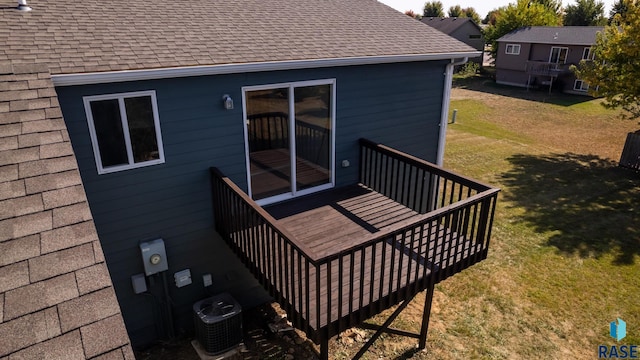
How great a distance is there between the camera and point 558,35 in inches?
1139

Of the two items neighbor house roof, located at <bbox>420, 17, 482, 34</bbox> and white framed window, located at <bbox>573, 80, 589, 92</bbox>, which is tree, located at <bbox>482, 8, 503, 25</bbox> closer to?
neighbor house roof, located at <bbox>420, 17, 482, 34</bbox>

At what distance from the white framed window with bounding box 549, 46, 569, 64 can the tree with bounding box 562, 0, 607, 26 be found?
20.0m

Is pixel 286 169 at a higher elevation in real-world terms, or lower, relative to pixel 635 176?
higher

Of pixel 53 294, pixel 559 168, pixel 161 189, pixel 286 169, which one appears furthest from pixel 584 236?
pixel 53 294

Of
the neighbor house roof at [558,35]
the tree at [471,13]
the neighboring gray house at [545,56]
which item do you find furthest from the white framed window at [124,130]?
the tree at [471,13]

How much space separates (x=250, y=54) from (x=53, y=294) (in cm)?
449

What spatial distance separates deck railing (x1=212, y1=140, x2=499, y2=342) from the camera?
4.23 meters

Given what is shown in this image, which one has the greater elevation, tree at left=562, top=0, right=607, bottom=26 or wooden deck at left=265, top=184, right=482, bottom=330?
tree at left=562, top=0, right=607, bottom=26

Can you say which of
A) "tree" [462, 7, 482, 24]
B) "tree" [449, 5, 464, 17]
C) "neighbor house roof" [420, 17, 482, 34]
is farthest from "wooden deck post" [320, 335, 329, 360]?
"tree" [449, 5, 464, 17]

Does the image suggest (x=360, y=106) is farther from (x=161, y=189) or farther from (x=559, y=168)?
(x=559, y=168)

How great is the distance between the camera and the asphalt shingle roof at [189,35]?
198 inches

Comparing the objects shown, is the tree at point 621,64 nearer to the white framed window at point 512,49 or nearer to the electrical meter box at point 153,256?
the electrical meter box at point 153,256

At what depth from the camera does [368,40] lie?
7398 millimetres

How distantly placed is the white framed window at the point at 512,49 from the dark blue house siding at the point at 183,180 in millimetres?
28677
